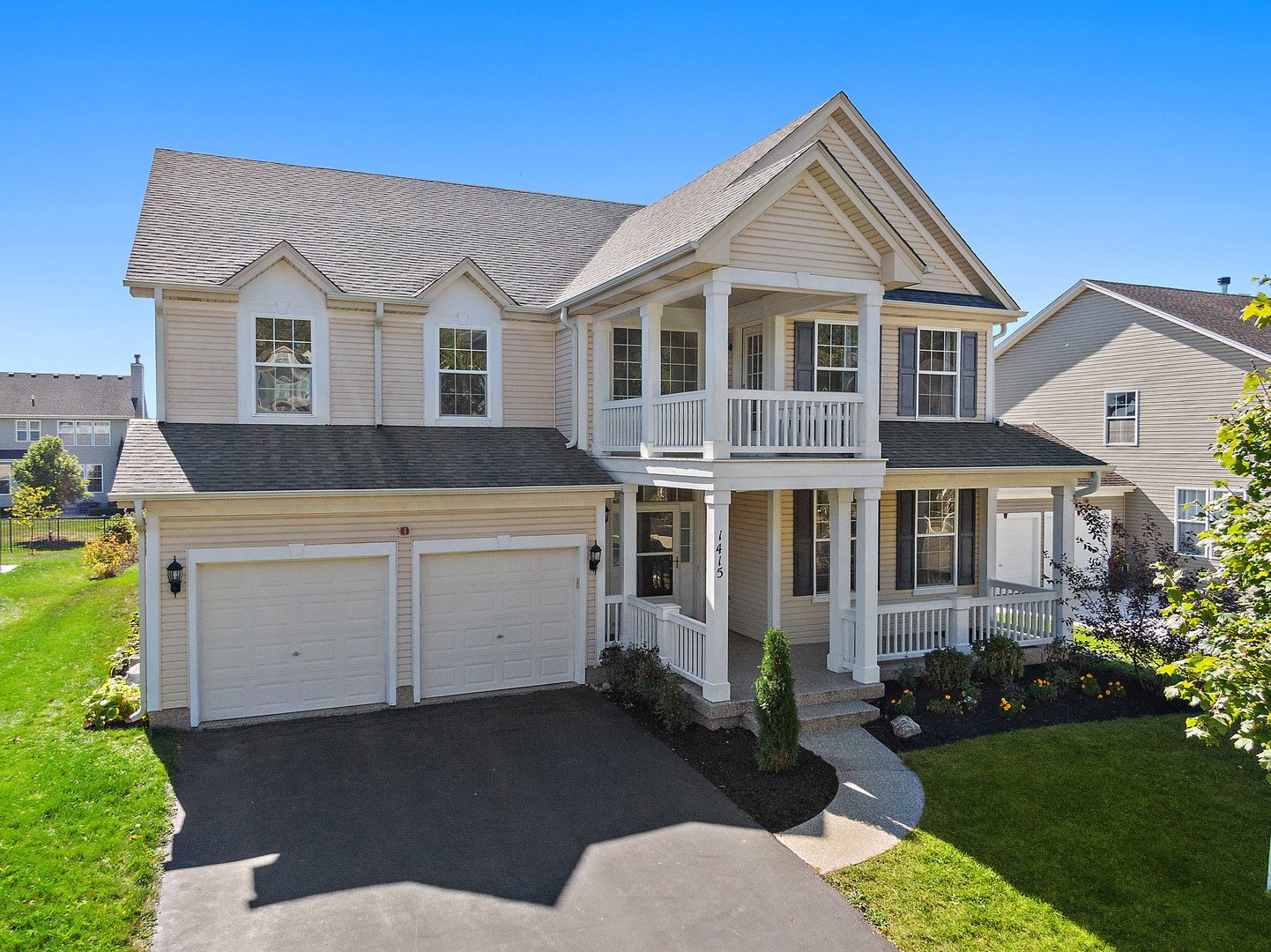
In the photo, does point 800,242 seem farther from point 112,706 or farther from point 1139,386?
point 1139,386

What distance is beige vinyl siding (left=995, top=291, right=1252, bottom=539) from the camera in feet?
63.3

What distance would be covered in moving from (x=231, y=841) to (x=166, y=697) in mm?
3560

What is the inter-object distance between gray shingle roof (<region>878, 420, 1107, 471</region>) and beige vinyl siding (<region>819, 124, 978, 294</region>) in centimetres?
258

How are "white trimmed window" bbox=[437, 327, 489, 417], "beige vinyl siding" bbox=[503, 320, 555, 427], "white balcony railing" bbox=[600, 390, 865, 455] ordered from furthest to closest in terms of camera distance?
"beige vinyl siding" bbox=[503, 320, 555, 427], "white trimmed window" bbox=[437, 327, 489, 417], "white balcony railing" bbox=[600, 390, 865, 455]

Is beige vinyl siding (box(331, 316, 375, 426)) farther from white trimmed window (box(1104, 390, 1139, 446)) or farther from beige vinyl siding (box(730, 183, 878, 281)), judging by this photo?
white trimmed window (box(1104, 390, 1139, 446))

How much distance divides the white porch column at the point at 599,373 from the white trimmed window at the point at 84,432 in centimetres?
4381

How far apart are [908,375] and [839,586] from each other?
4803mm

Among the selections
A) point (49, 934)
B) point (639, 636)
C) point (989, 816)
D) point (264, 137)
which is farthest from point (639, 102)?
point (49, 934)

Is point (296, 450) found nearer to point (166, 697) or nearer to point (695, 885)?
point (166, 697)

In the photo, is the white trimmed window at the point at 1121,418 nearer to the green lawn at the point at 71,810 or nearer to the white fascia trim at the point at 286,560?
the white fascia trim at the point at 286,560

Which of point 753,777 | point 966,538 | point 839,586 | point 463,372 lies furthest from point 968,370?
point 753,777

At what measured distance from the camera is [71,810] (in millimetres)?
7734

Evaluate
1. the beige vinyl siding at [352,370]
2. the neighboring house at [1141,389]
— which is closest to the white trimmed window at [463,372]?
the beige vinyl siding at [352,370]

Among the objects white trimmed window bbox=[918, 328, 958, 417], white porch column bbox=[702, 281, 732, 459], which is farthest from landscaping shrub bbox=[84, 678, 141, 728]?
white trimmed window bbox=[918, 328, 958, 417]
